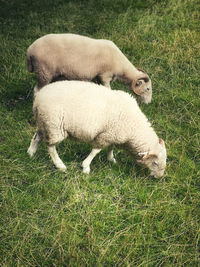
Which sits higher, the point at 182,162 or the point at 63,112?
the point at 63,112

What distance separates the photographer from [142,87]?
19.4ft

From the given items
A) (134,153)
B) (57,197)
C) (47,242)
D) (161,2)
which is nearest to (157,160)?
(134,153)

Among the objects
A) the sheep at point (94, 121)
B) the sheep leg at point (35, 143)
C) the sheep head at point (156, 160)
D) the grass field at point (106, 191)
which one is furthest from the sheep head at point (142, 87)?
the sheep leg at point (35, 143)

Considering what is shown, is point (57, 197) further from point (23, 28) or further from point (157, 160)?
point (23, 28)

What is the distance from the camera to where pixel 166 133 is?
16.8 feet

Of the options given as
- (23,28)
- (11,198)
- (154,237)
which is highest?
(23,28)

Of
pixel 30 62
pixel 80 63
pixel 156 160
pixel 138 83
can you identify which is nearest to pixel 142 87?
pixel 138 83

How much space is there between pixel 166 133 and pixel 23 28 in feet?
19.8

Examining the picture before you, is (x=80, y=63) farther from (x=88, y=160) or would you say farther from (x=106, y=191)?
(x=106, y=191)

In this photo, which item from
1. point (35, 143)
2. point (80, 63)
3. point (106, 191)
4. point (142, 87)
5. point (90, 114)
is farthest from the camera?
point (142, 87)

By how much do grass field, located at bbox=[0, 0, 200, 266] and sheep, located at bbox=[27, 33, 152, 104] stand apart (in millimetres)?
525

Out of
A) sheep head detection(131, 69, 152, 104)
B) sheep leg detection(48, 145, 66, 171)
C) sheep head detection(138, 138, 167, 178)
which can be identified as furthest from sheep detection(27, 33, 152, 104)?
sheep head detection(138, 138, 167, 178)

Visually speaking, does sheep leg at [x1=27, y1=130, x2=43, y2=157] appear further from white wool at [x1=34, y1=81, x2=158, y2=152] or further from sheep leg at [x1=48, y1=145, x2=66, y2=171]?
white wool at [x1=34, y1=81, x2=158, y2=152]

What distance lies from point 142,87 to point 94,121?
231 cm
